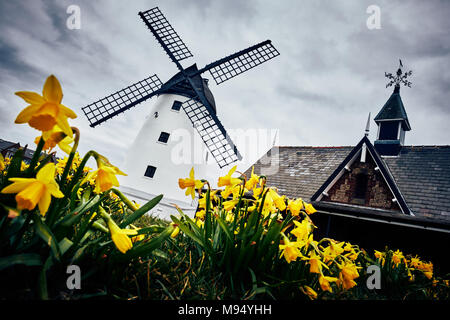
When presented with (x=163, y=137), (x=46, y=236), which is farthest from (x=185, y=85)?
(x=46, y=236)

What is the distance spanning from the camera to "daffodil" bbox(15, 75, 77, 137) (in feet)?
2.92

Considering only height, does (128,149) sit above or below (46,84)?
above

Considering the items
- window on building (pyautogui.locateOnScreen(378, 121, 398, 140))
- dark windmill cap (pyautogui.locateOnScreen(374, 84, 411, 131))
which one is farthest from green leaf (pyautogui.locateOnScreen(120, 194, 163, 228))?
dark windmill cap (pyautogui.locateOnScreen(374, 84, 411, 131))

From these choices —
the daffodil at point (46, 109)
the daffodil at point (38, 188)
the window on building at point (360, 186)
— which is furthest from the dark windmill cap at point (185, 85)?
the daffodil at point (38, 188)

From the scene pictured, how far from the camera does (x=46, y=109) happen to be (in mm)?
907

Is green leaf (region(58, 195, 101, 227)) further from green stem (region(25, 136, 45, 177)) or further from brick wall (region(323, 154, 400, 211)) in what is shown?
brick wall (region(323, 154, 400, 211))

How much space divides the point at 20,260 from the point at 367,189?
9691mm

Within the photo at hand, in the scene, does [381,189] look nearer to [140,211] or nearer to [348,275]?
[348,275]
